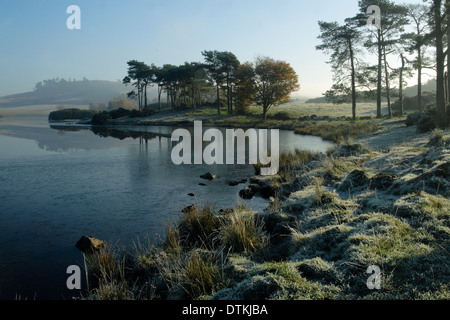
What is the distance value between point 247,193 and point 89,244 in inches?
267

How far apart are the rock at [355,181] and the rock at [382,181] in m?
0.34

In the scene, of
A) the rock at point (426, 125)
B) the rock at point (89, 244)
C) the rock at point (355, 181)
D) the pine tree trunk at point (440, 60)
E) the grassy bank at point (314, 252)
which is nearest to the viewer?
the grassy bank at point (314, 252)

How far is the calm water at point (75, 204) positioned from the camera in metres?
7.59

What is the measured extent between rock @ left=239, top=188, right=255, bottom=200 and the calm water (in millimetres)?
283

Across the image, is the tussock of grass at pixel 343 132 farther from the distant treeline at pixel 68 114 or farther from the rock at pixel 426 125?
the distant treeline at pixel 68 114

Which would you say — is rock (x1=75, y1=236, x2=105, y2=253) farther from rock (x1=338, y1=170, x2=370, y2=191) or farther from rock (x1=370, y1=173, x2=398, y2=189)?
rock (x1=370, y1=173, x2=398, y2=189)

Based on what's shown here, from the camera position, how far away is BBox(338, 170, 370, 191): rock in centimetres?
1060

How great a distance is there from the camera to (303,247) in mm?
6797

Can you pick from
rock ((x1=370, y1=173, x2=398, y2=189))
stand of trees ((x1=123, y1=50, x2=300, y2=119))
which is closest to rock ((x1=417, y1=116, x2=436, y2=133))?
rock ((x1=370, y1=173, x2=398, y2=189))

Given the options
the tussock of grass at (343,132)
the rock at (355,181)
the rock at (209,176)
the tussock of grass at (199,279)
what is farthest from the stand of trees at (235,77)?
the tussock of grass at (199,279)

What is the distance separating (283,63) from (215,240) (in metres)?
54.6

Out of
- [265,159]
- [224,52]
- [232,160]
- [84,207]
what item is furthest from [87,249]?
[224,52]

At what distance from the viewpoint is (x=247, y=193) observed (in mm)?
13570

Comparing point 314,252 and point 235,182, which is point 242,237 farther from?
point 235,182
